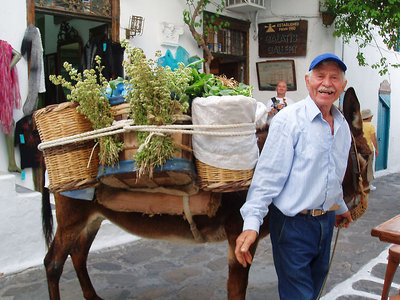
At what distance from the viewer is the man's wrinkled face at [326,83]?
200 cm

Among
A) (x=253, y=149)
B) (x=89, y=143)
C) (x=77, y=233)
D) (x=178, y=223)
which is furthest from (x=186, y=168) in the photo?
(x=77, y=233)

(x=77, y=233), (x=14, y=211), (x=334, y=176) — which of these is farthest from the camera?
(x=14, y=211)

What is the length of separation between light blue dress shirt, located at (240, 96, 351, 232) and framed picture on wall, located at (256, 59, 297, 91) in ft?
21.3

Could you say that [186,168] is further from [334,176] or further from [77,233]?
[77,233]

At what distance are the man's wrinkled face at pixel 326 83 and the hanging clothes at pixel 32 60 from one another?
398 cm

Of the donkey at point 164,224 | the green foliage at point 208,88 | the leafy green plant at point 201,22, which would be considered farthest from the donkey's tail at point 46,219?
the leafy green plant at point 201,22

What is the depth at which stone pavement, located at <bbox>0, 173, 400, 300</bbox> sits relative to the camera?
3.64 m

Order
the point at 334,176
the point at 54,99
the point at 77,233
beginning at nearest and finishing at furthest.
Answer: the point at 334,176, the point at 77,233, the point at 54,99

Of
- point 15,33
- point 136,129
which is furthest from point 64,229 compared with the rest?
point 15,33

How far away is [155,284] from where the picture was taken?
3869 mm

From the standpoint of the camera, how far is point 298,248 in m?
2.01

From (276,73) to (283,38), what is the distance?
73 centimetres

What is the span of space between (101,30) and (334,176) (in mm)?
5003

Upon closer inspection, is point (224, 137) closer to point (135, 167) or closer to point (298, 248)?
point (135, 167)
